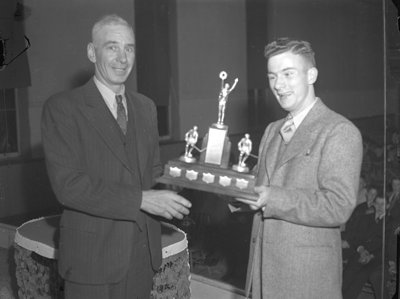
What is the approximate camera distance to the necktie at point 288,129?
1446 mm

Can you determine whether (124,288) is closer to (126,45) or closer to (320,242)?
(320,242)

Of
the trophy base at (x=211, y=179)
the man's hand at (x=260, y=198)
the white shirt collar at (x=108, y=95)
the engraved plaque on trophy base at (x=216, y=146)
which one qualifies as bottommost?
the man's hand at (x=260, y=198)

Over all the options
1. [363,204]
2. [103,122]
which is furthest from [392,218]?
[103,122]

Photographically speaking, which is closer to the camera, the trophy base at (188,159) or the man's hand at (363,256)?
the trophy base at (188,159)

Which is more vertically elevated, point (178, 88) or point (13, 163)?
point (178, 88)

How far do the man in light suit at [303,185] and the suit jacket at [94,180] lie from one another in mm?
371

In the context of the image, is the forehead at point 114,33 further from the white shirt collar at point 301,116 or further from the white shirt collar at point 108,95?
Answer: the white shirt collar at point 301,116

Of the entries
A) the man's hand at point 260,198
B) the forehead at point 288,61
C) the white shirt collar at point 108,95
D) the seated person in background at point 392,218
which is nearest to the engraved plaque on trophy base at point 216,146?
the man's hand at point 260,198

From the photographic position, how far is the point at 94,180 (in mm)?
1502

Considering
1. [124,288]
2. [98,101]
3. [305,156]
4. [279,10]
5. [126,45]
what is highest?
[279,10]

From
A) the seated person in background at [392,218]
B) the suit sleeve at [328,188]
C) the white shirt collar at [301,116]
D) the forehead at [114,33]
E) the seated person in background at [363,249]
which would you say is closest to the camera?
the suit sleeve at [328,188]

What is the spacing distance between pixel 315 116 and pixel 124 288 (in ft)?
2.45

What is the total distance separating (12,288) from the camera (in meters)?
2.91

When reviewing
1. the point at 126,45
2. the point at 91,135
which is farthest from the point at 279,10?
the point at 91,135
